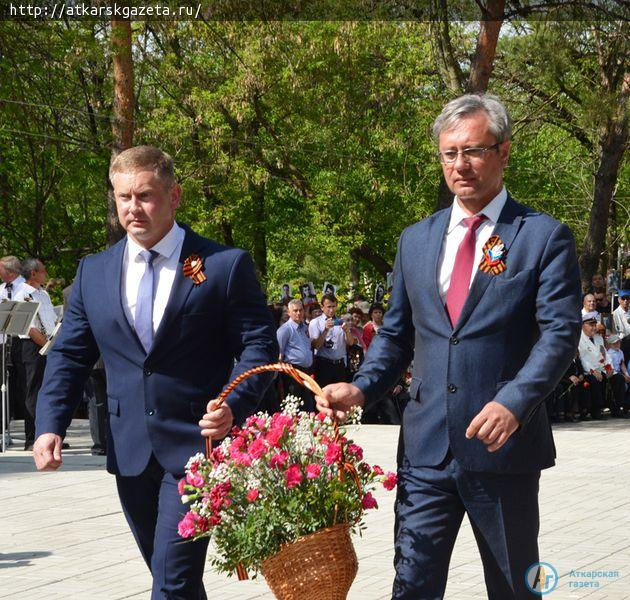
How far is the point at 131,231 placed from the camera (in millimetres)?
4562

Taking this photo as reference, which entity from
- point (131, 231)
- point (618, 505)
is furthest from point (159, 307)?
point (618, 505)

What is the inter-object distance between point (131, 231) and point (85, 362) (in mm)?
594

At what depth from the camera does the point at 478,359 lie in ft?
13.1

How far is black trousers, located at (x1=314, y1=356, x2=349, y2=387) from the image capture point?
17.9 m

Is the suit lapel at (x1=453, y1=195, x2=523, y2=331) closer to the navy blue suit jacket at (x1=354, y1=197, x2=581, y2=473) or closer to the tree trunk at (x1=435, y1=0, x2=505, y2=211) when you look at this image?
the navy blue suit jacket at (x1=354, y1=197, x2=581, y2=473)

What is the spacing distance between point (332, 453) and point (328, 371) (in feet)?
45.9

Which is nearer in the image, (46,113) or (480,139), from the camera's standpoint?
(480,139)

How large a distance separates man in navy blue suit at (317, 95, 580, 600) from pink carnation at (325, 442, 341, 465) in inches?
6.6

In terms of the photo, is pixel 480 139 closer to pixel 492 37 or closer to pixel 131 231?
pixel 131 231

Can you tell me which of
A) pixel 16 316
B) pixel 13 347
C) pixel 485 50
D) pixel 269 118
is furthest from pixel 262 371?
pixel 269 118

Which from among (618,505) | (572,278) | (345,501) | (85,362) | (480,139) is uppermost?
(480,139)

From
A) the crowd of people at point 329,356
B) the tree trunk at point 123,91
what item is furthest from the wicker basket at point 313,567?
the tree trunk at point 123,91

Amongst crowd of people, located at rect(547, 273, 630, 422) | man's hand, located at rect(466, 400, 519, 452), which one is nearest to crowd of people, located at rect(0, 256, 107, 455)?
crowd of people, located at rect(547, 273, 630, 422)

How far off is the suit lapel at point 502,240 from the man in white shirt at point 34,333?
9850 millimetres
